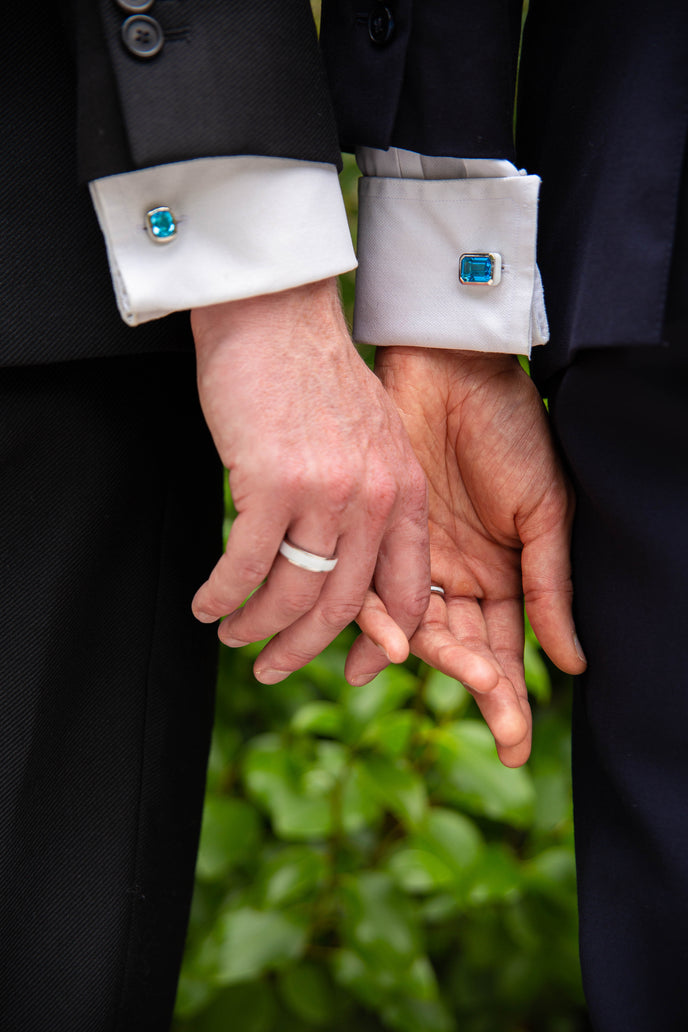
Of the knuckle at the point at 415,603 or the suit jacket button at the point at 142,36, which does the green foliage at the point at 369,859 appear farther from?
the suit jacket button at the point at 142,36

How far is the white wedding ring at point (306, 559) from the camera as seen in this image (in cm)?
76

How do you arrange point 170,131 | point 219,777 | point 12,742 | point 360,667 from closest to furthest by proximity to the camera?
point 170,131
point 12,742
point 360,667
point 219,777

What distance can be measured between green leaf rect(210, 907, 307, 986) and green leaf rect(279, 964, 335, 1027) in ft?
0.33

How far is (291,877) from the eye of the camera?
128cm

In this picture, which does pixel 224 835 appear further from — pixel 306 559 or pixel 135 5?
pixel 135 5

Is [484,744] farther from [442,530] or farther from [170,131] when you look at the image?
[170,131]

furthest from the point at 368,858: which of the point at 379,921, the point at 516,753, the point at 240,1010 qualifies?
the point at 516,753

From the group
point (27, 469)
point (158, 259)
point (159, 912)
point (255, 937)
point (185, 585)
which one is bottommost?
point (255, 937)

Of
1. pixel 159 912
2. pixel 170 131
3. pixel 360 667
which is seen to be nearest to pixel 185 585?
pixel 360 667

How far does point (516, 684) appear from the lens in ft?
3.05

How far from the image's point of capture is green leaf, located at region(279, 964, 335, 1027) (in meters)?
1.38

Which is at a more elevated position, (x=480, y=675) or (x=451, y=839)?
(x=480, y=675)

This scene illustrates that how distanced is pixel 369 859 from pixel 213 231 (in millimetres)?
1068

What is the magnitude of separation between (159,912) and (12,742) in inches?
10.0
